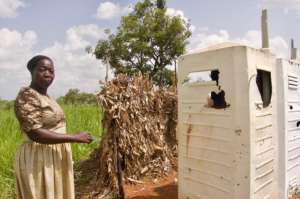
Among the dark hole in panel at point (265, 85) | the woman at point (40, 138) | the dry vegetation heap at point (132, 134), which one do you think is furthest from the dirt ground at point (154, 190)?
the woman at point (40, 138)

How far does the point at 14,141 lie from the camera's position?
684 cm

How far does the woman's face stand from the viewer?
122 inches

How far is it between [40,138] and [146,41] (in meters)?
18.0

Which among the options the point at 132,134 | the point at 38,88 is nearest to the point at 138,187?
the point at 132,134

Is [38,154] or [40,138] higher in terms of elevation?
[40,138]

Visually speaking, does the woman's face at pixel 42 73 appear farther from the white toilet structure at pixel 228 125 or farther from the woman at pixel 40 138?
the white toilet structure at pixel 228 125

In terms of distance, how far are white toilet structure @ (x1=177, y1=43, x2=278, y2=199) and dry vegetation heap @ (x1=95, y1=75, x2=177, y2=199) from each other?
3.76 ft

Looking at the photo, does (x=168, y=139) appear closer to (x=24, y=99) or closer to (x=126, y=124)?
(x=126, y=124)

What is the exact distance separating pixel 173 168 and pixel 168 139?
21.1 inches

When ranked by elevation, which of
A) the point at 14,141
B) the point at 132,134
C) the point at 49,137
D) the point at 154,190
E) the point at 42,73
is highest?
the point at 42,73

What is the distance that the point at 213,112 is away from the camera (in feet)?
13.8

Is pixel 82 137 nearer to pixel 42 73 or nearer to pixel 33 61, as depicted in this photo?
pixel 42 73

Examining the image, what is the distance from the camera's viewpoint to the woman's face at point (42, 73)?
310cm

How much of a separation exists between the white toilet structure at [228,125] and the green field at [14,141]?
115 centimetres
